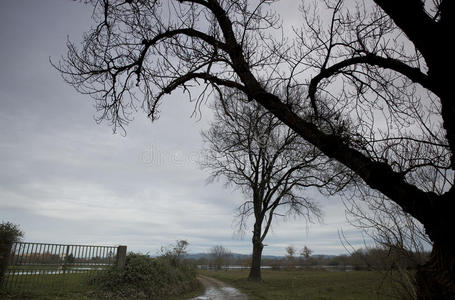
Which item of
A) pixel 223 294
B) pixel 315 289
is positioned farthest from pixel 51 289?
pixel 315 289

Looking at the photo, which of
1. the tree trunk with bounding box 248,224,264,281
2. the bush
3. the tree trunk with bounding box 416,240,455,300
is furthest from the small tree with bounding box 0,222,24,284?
the tree trunk with bounding box 248,224,264,281

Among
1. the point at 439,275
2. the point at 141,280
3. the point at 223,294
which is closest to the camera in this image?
the point at 439,275

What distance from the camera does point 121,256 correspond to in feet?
40.0

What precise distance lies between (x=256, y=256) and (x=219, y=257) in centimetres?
2174

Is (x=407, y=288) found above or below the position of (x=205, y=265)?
above

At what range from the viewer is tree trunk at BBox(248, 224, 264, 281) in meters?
18.8

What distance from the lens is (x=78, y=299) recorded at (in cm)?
921

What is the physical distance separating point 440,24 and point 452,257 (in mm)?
2416

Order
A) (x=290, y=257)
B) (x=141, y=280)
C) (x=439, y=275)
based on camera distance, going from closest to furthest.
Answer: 1. (x=439, y=275)
2. (x=141, y=280)
3. (x=290, y=257)

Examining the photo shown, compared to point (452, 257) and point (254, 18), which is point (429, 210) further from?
point (254, 18)

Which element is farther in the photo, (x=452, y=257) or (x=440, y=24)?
(x=440, y=24)

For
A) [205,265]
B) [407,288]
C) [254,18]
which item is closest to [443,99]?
[407,288]

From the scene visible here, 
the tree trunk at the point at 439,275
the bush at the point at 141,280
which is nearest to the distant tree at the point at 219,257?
the bush at the point at 141,280

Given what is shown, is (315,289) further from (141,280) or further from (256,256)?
(141,280)
